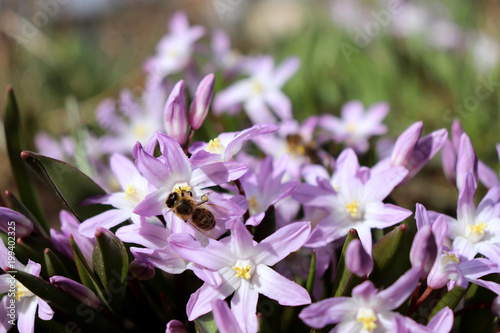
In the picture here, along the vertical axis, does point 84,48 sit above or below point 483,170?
above

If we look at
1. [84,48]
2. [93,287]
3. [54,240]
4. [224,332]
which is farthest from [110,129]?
[84,48]

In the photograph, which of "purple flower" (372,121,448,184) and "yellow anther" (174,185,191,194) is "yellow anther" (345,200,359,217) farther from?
"yellow anther" (174,185,191,194)

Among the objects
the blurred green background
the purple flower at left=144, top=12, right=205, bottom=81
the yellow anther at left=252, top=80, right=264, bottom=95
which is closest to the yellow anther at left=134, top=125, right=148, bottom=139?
the purple flower at left=144, top=12, right=205, bottom=81

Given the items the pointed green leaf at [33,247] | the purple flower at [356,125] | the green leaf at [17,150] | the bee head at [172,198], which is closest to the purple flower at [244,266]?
the bee head at [172,198]

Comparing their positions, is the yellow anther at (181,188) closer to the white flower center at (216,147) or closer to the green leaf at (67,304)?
the white flower center at (216,147)

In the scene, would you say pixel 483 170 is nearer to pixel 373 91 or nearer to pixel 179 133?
pixel 179 133
